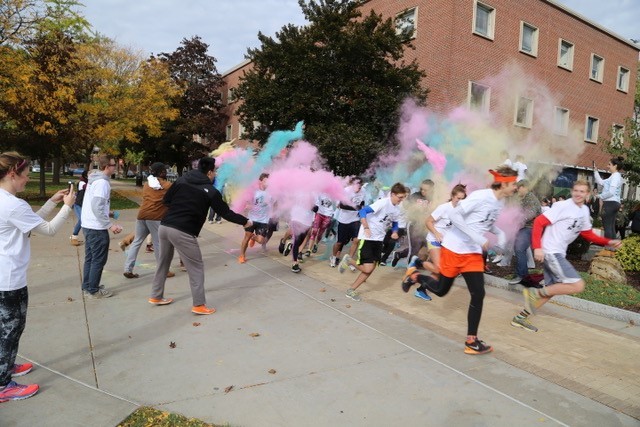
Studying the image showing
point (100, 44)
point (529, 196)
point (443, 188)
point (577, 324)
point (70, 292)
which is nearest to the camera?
point (577, 324)

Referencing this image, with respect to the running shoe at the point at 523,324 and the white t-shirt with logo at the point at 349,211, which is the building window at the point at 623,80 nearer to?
the white t-shirt with logo at the point at 349,211

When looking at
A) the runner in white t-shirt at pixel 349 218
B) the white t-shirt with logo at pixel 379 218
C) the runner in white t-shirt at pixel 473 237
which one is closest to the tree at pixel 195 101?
the runner in white t-shirt at pixel 349 218

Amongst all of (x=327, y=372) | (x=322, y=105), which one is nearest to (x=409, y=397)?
(x=327, y=372)

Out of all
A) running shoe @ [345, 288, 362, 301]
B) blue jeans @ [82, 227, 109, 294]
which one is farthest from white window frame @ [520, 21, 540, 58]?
blue jeans @ [82, 227, 109, 294]

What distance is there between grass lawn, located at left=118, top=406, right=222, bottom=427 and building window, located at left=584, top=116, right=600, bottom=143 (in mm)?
24169

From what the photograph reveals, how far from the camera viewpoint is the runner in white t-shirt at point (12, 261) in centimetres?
307

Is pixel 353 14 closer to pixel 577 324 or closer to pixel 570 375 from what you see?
pixel 577 324

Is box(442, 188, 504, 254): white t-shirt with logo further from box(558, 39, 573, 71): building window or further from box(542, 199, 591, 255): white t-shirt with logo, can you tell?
box(558, 39, 573, 71): building window

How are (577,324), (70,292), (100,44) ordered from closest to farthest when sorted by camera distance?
(577,324), (70,292), (100,44)

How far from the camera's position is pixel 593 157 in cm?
2191

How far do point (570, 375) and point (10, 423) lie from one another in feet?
14.5

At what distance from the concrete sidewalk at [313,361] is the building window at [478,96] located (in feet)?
40.9

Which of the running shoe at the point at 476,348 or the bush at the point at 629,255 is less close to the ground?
the bush at the point at 629,255

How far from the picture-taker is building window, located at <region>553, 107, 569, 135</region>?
20.5 m
